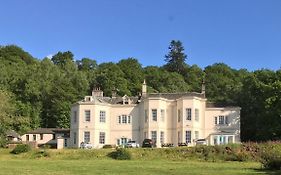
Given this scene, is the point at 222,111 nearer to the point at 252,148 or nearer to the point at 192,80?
the point at 252,148

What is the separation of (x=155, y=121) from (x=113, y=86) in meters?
35.1

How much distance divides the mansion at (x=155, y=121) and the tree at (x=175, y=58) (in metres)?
64.3

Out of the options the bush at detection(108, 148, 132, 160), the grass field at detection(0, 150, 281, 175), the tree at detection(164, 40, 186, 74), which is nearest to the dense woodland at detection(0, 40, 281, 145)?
the tree at detection(164, 40, 186, 74)

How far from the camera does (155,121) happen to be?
224ft

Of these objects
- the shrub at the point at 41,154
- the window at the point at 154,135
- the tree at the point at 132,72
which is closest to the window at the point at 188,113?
the window at the point at 154,135

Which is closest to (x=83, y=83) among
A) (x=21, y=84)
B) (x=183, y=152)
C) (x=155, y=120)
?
(x=21, y=84)

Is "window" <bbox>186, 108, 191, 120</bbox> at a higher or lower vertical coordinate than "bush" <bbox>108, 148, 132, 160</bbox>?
higher

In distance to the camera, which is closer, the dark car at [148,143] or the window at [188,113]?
the dark car at [148,143]

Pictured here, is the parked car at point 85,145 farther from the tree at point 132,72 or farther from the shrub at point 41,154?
the tree at point 132,72

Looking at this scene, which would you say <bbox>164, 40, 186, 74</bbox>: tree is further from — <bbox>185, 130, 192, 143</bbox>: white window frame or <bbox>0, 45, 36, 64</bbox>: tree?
<bbox>185, 130, 192, 143</bbox>: white window frame

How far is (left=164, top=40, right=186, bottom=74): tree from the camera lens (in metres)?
135

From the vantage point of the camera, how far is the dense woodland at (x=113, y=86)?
66.9 metres

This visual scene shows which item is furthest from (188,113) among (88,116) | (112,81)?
(112,81)

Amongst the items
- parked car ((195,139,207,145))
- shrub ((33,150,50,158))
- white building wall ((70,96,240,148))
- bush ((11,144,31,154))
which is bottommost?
shrub ((33,150,50,158))
